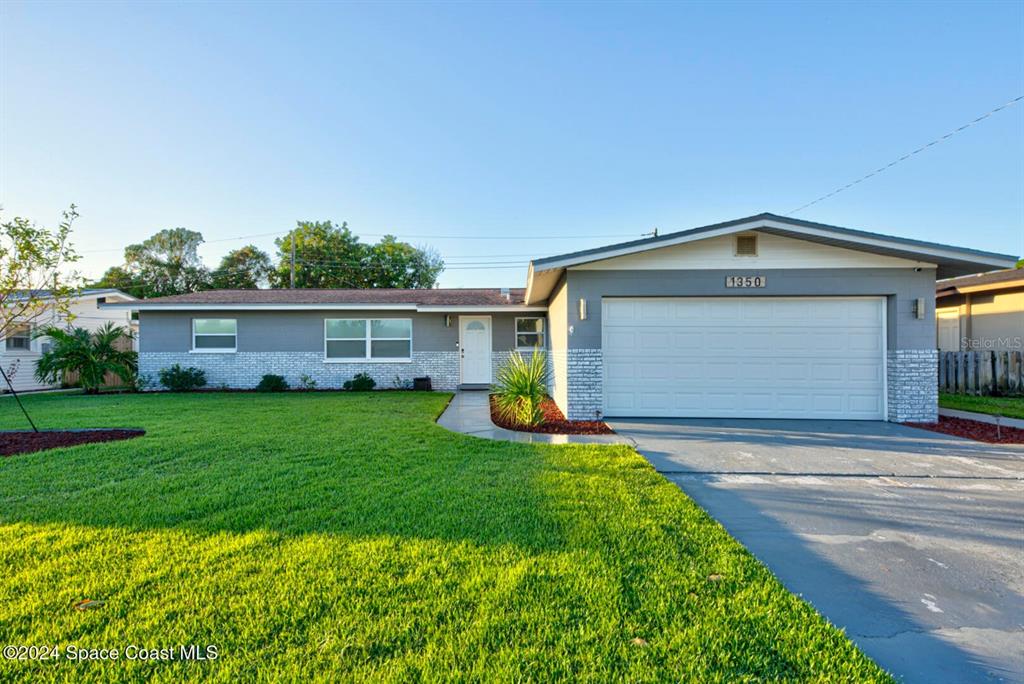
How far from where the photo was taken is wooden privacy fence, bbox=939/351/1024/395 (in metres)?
11.7

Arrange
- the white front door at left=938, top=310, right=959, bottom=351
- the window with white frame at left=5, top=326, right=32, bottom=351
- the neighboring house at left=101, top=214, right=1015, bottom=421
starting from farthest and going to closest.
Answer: the white front door at left=938, top=310, right=959, bottom=351, the window with white frame at left=5, top=326, right=32, bottom=351, the neighboring house at left=101, top=214, right=1015, bottom=421

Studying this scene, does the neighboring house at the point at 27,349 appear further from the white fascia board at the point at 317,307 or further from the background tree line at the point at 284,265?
the background tree line at the point at 284,265

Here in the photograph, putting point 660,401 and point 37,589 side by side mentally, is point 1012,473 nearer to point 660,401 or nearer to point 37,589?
point 660,401

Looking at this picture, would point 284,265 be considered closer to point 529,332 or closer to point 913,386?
point 529,332

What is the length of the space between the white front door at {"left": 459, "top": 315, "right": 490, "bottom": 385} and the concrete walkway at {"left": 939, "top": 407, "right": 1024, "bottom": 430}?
11461 mm

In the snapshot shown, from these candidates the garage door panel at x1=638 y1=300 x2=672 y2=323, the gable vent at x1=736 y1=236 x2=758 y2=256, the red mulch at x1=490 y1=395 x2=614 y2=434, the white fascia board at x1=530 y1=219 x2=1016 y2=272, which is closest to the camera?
the red mulch at x1=490 y1=395 x2=614 y2=434

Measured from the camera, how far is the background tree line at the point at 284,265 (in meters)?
31.2

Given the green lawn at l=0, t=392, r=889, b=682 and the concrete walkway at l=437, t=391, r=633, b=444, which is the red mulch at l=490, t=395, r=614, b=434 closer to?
the concrete walkway at l=437, t=391, r=633, b=444

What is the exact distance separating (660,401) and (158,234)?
4494cm

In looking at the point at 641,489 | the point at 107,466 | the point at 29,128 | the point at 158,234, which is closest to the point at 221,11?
the point at 29,128

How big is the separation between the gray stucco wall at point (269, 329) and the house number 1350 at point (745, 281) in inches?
348

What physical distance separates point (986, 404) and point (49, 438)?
1859 cm

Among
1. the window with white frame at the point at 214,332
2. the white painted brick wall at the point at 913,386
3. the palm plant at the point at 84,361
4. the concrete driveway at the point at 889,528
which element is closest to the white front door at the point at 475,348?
the window with white frame at the point at 214,332

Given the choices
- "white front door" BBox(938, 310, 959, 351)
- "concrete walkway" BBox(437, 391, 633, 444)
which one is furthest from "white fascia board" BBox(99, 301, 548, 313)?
"white front door" BBox(938, 310, 959, 351)
